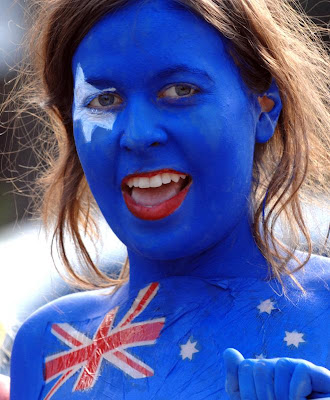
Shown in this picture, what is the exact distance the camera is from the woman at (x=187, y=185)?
1.79 metres

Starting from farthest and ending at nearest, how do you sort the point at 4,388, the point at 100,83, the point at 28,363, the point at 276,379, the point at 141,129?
the point at 4,388, the point at 28,363, the point at 100,83, the point at 141,129, the point at 276,379

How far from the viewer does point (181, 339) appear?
183 cm

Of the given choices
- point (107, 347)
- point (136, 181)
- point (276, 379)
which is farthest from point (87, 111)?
point (276, 379)

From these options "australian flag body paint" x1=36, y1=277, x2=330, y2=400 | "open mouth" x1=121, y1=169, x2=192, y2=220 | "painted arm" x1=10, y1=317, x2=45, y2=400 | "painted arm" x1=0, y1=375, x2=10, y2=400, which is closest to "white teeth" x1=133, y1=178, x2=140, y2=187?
"open mouth" x1=121, y1=169, x2=192, y2=220

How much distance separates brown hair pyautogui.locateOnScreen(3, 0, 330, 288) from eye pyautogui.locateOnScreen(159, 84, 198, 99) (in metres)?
0.12

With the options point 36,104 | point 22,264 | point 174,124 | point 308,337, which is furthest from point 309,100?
point 22,264

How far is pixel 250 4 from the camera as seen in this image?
1.92 m

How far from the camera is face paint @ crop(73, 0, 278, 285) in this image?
5.87ft

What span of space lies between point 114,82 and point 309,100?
17.3 inches

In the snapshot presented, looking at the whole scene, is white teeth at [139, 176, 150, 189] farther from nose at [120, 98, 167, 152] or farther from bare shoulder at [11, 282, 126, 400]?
bare shoulder at [11, 282, 126, 400]

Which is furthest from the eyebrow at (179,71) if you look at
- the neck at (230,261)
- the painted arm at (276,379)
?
the painted arm at (276,379)

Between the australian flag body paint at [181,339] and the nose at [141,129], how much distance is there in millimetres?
307

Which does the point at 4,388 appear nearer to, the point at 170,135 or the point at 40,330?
the point at 40,330

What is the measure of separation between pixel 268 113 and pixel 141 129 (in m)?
0.31
